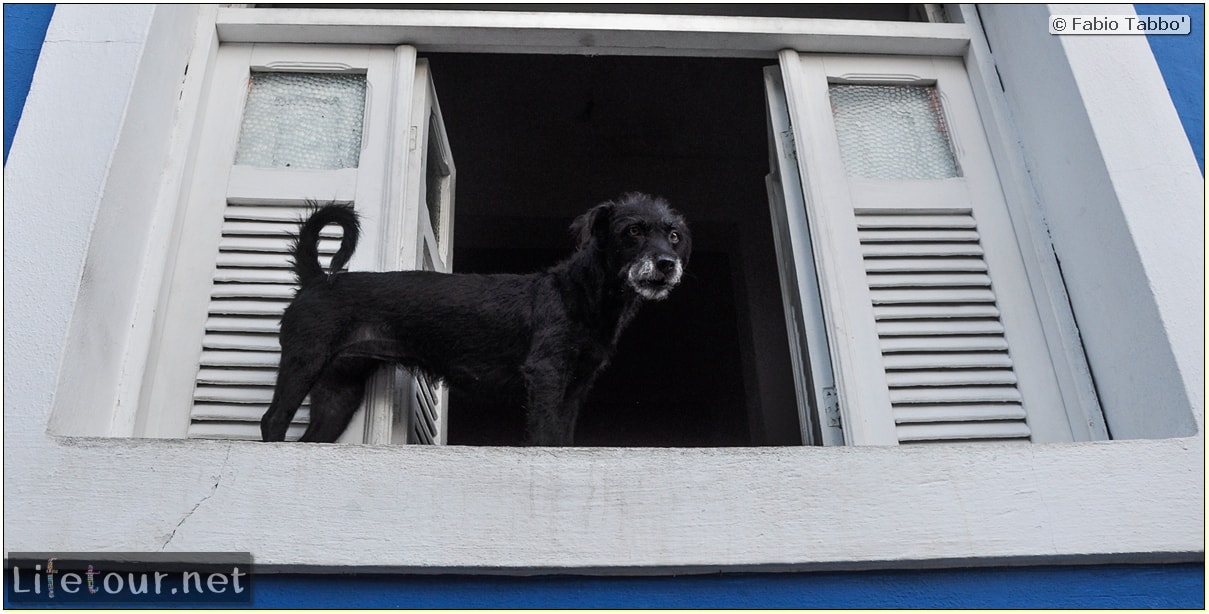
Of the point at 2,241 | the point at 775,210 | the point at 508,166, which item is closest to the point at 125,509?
the point at 2,241

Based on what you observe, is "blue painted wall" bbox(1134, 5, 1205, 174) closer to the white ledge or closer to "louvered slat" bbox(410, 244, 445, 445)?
the white ledge

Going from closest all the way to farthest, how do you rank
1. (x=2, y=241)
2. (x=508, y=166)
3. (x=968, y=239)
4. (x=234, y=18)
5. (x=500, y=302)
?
(x=2, y=241) < (x=500, y=302) < (x=968, y=239) < (x=234, y=18) < (x=508, y=166)

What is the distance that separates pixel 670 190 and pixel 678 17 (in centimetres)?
251

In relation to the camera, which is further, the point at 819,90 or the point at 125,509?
the point at 819,90

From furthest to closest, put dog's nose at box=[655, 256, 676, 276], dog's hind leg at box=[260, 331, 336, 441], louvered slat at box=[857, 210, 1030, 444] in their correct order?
louvered slat at box=[857, 210, 1030, 444] → dog's nose at box=[655, 256, 676, 276] → dog's hind leg at box=[260, 331, 336, 441]

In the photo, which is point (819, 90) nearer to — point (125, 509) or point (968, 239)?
point (968, 239)

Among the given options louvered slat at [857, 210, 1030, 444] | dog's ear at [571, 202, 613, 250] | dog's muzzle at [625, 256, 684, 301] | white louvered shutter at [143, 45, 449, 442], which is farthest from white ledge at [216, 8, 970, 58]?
dog's muzzle at [625, 256, 684, 301]

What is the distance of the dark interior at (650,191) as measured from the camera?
5172 millimetres

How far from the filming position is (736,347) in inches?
236

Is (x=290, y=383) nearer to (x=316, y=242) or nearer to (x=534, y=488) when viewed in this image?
(x=316, y=242)

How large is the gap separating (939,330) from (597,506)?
122cm
